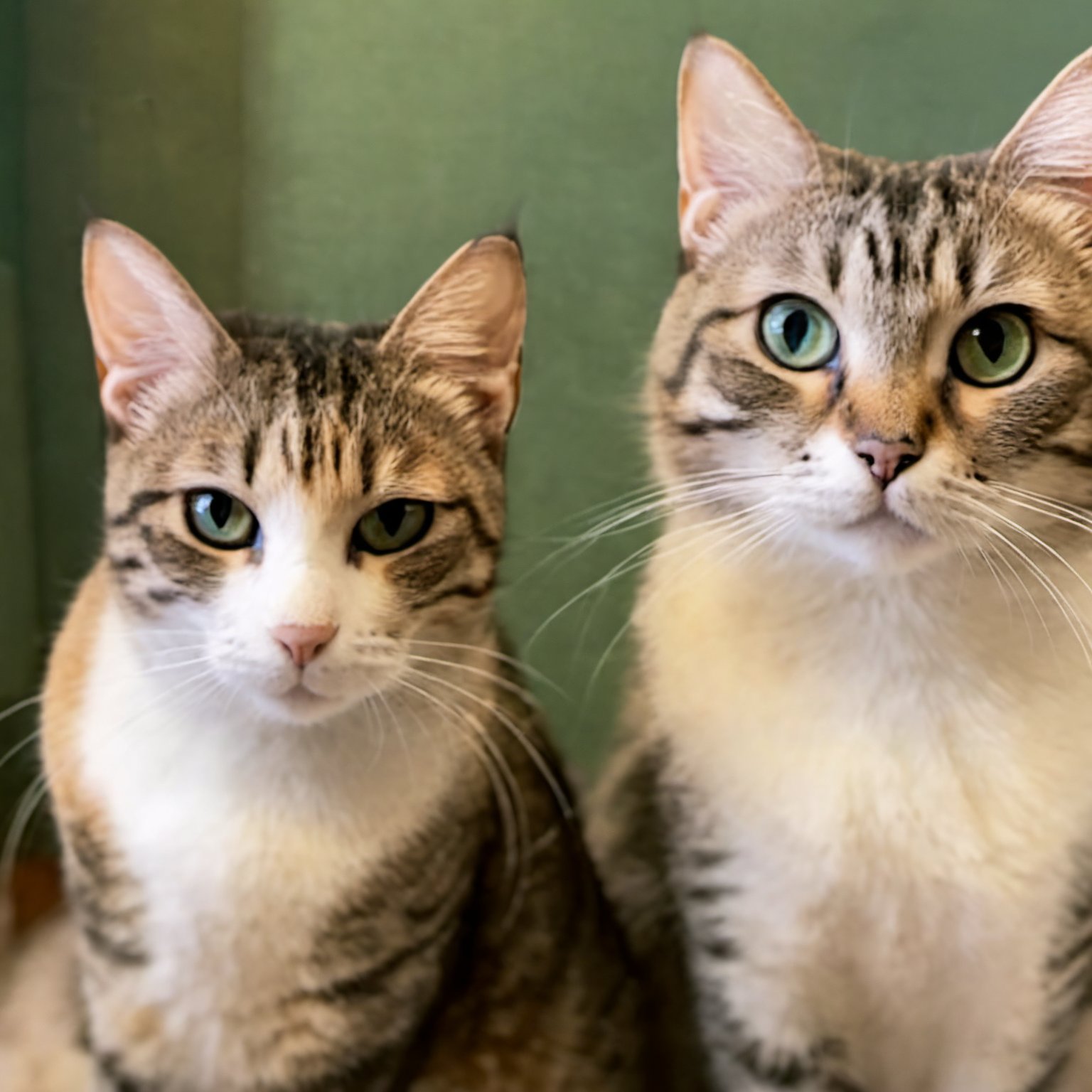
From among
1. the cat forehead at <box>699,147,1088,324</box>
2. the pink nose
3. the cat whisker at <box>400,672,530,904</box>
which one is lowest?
the cat whisker at <box>400,672,530,904</box>

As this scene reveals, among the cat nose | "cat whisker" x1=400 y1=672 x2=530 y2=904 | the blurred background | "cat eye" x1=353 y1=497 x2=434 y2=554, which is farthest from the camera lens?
the blurred background

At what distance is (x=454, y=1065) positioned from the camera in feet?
3.39

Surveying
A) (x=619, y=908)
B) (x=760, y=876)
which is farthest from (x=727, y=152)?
(x=619, y=908)

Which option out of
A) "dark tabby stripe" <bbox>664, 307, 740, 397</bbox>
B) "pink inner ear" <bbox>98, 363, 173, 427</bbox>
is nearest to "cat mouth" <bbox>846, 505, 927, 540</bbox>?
"dark tabby stripe" <bbox>664, 307, 740, 397</bbox>

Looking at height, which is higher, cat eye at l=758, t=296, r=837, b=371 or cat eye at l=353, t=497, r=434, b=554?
cat eye at l=758, t=296, r=837, b=371

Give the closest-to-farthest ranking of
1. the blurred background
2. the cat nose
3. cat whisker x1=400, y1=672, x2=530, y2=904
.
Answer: the cat nose → cat whisker x1=400, y1=672, x2=530, y2=904 → the blurred background

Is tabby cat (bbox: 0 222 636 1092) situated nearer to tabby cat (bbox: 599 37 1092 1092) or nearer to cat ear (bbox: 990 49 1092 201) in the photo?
tabby cat (bbox: 599 37 1092 1092)

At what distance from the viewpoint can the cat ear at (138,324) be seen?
871 millimetres

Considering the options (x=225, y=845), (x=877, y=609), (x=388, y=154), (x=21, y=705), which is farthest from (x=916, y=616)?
(x=21, y=705)

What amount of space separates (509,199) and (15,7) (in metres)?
0.54

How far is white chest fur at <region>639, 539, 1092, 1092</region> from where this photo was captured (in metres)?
0.90

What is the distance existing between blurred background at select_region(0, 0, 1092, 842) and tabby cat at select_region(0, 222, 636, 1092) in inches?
8.5

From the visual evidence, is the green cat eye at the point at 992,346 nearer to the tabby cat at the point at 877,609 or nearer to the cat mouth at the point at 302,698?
the tabby cat at the point at 877,609

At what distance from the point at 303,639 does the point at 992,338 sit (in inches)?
21.9
